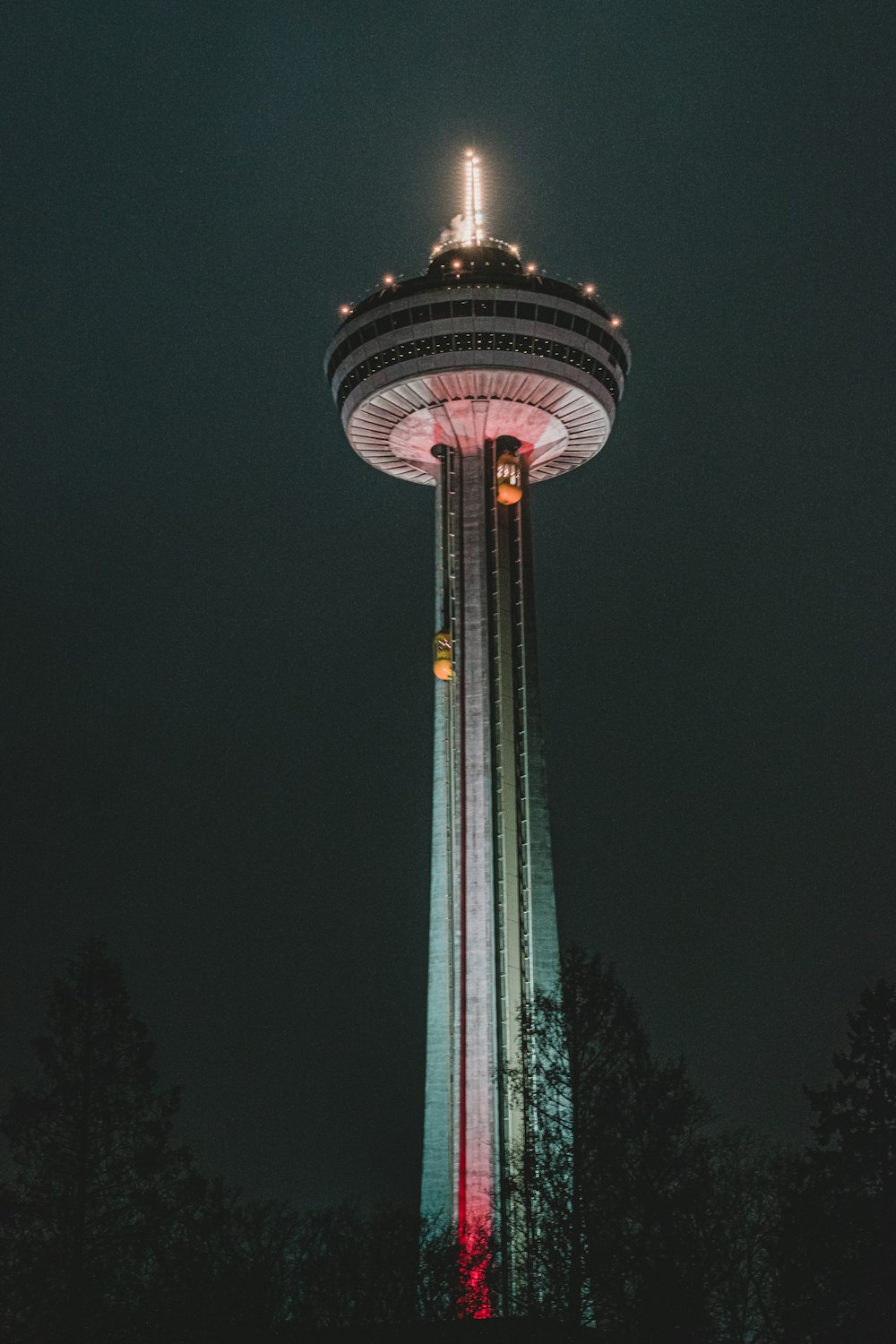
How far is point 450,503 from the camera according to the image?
111 m

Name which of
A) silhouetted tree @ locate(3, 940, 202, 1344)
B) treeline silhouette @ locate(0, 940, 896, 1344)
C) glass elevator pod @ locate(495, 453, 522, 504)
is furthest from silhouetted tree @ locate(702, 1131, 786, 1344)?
glass elevator pod @ locate(495, 453, 522, 504)

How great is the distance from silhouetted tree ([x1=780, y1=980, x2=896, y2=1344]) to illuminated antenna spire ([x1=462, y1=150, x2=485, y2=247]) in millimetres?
76328

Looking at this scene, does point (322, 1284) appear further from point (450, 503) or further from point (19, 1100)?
point (450, 503)

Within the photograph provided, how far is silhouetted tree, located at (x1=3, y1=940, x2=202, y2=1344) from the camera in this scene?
143 ft

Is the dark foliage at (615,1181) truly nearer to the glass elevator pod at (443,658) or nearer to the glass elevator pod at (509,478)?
the glass elevator pod at (443,658)

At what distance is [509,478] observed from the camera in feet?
367

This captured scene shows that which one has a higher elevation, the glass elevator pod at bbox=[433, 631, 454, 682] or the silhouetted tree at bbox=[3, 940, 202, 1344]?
the glass elevator pod at bbox=[433, 631, 454, 682]

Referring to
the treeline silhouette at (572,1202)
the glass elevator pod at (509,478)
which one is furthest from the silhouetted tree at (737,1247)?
the glass elevator pod at (509,478)

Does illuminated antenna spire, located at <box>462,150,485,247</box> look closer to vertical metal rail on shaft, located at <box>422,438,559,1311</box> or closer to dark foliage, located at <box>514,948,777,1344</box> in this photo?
vertical metal rail on shaft, located at <box>422,438,559,1311</box>

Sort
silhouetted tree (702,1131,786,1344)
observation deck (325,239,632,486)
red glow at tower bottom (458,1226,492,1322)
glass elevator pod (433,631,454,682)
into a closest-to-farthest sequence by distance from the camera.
A: silhouetted tree (702,1131,786,1344), red glow at tower bottom (458,1226,492,1322), glass elevator pod (433,631,454,682), observation deck (325,239,632,486)

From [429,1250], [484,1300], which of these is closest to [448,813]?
[429,1250]

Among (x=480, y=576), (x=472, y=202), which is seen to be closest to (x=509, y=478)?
(x=480, y=576)

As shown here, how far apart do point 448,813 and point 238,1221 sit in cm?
4190

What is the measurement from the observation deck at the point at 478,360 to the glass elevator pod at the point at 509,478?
→ 220 centimetres
